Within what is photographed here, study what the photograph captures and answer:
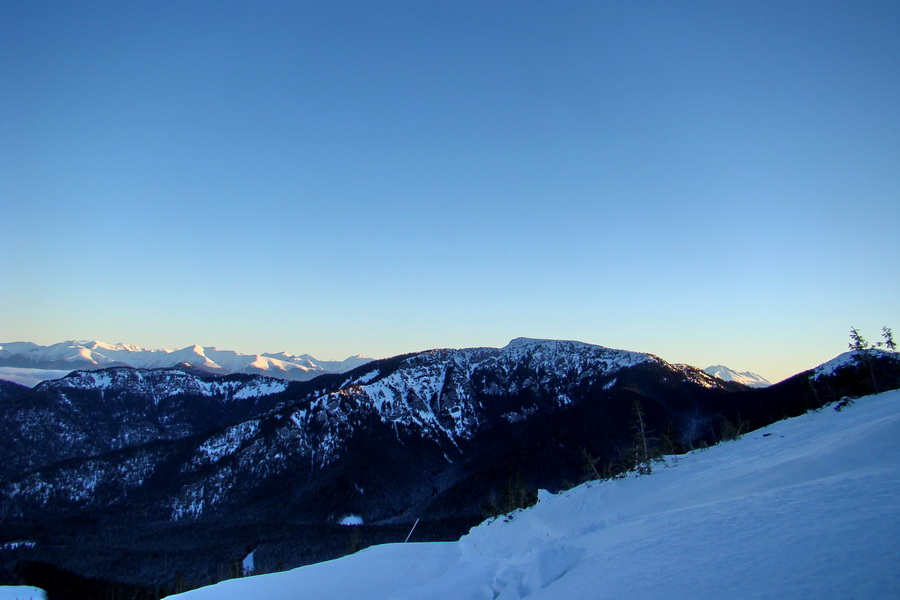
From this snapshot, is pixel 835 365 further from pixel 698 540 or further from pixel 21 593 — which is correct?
pixel 21 593

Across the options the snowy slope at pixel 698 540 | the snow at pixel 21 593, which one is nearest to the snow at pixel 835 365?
the snowy slope at pixel 698 540

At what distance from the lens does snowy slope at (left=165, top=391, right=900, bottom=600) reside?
9602 mm

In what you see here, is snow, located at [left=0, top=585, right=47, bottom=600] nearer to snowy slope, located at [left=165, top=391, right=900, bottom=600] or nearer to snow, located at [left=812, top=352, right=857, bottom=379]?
snowy slope, located at [left=165, top=391, right=900, bottom=600]

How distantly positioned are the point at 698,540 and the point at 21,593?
535ft

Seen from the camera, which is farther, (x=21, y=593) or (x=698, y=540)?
(x=21, y=593)

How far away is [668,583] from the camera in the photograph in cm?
1084

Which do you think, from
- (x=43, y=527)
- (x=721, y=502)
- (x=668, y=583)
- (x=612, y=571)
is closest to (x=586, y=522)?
(x=721, y=502)

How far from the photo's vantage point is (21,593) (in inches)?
4402

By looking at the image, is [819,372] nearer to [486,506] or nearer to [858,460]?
[486,506]

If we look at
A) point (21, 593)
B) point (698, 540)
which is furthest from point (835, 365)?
point (21, 593)

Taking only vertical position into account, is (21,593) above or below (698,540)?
below

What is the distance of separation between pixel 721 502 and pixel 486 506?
207 feet

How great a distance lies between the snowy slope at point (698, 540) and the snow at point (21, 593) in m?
131

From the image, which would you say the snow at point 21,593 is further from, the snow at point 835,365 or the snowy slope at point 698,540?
the snow at point 835,365
